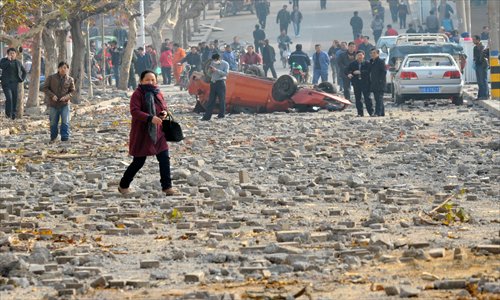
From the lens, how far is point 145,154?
16438 mm

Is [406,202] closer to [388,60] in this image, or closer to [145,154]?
[145,154]

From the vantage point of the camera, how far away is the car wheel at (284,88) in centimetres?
3512

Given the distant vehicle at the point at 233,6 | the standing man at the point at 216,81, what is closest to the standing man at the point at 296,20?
the distant vehicle at the point at 233,6

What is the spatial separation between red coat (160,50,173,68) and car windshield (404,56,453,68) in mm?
20374

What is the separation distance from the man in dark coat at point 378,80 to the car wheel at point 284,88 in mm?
2465

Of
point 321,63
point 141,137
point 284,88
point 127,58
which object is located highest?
point 141,137

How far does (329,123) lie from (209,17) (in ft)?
203

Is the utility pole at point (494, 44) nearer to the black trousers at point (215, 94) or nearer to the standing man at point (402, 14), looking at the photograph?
the black trousers at point (215, 94)

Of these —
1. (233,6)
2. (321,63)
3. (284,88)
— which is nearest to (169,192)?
(284,88)

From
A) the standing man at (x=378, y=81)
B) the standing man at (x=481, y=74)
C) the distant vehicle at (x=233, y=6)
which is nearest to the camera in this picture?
the standing man at (x=378, y=81)

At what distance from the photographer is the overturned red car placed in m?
35.1

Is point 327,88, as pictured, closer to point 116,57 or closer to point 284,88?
point 284,88

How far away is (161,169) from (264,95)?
63.5 ft

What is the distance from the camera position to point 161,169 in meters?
16.3
